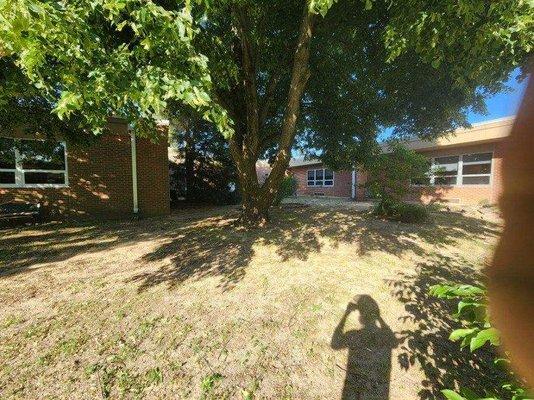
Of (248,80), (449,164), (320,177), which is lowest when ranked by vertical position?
(320,177)

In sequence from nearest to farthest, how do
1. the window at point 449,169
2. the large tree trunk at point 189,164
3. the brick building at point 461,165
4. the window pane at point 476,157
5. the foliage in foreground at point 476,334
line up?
1. the foliage in foreground at point 476,334
2. the brick building at point 461,165
3. the window pane at point 476,157
4. the large tree trunk at point 189,164
5. the window at point 449,169

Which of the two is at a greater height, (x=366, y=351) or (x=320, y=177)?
(x=320, y=177)

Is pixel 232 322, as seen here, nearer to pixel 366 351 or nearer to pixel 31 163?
pixel 366 351

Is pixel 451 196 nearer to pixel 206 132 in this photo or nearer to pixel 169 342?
pixel 206 132

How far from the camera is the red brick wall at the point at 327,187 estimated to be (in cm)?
2395

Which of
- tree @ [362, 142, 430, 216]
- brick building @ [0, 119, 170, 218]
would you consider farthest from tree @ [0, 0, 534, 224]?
brick building @ [0, 119, 170, 218]

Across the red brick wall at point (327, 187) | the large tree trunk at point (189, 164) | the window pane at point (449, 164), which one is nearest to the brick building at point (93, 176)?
the large tree trunk at point (189, 164)

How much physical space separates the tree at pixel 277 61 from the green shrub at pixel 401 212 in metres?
2.54

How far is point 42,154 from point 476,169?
19963 mm

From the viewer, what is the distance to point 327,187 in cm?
2652

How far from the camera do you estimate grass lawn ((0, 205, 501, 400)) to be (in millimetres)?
2715

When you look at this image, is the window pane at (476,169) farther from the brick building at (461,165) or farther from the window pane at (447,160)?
the window pane at (447,160)

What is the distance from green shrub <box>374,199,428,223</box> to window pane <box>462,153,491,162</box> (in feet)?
27.9

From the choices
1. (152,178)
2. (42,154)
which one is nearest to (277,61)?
(152,178)
